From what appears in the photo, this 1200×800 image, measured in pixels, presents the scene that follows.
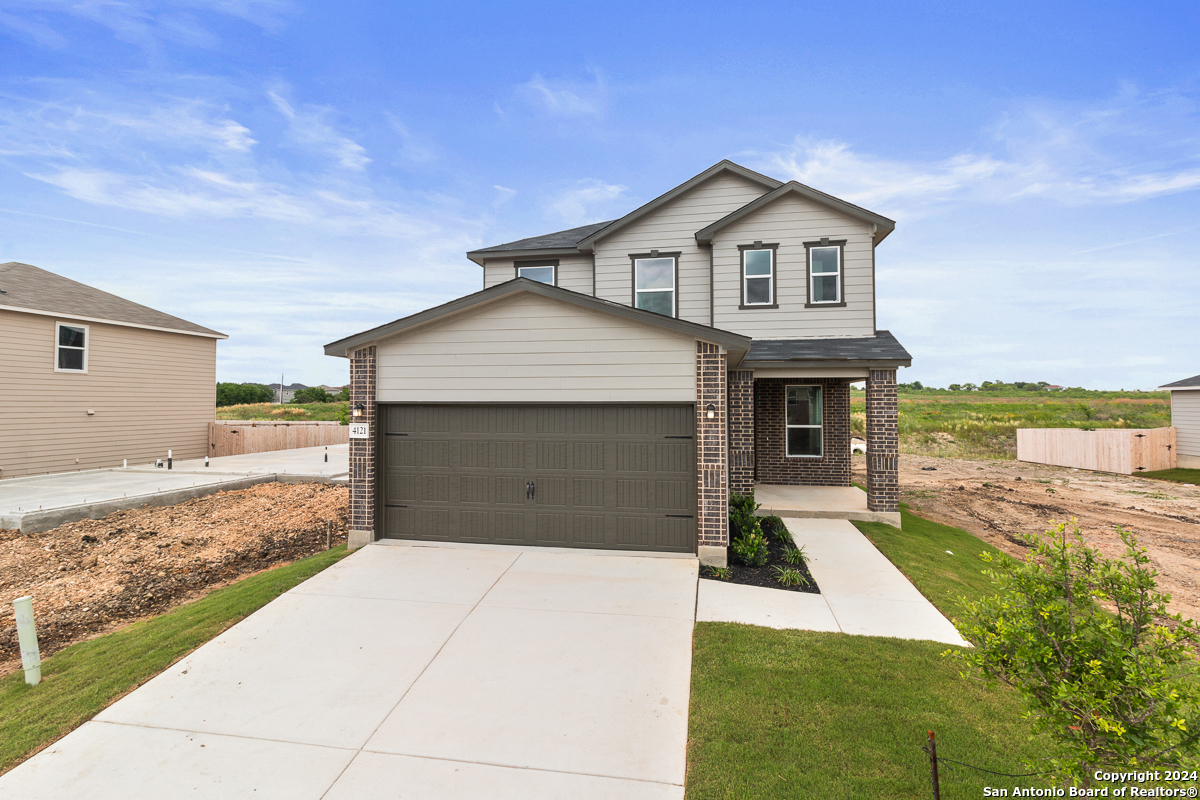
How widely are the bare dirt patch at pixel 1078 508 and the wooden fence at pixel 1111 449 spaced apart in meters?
0.99

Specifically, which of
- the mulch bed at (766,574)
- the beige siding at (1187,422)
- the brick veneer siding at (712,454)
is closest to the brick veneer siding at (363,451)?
the brick veneer siding at (712,454)

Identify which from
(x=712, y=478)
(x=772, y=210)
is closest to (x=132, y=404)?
(x=712, y=478)

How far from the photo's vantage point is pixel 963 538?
11.2 metres

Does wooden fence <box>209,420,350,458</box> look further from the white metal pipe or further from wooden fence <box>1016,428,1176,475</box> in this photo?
wooden fence <box>1016,428,1176,475</box>

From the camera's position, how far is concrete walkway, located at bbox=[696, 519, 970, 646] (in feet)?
19.7

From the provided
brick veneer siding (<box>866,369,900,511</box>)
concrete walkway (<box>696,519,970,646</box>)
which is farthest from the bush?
brick veneer siding (<box>866,369,900,511</box>)

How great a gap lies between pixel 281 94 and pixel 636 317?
19.7 m

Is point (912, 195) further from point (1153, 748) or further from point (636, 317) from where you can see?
point (1153, 748)

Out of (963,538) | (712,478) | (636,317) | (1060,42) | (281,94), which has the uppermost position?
(281,94)

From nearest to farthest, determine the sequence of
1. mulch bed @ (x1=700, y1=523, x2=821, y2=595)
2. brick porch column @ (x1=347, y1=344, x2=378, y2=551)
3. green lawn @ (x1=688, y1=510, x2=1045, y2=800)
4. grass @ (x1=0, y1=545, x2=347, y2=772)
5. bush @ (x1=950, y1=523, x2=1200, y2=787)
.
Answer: bush @ (x1=950, y1=523, x2=1200, y2=787)
green lawn @ (x1=688, y1=510, x2=1045, y2=800)
grass @ (x1=0, y1=545, x2=347, y2=772)
mulch bed @ (x1=700, y1=523, x2=821, y2=595)
brick porch column @ (x1=347, y1=344, x2=378, y2=551)

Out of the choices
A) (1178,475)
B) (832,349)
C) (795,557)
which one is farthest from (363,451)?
(1178,475)

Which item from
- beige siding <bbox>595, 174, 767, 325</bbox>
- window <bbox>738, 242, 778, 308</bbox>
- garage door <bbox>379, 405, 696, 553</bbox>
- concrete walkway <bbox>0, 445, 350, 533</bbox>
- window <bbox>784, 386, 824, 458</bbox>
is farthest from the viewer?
window <bbox>784, 386, 824, 458</bbox>

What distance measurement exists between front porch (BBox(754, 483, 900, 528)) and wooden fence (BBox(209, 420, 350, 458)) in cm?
1490

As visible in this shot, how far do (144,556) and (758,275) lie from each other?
14438 mm
